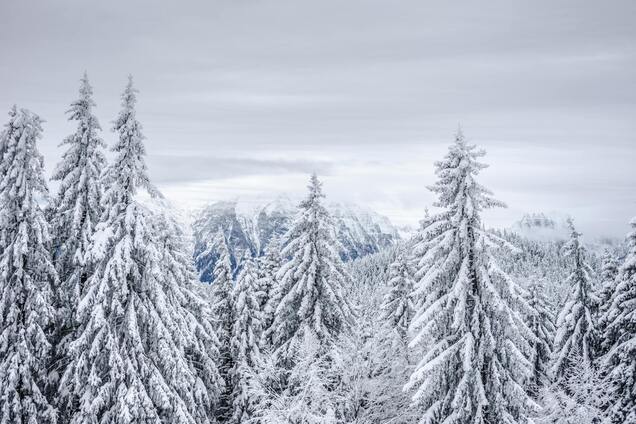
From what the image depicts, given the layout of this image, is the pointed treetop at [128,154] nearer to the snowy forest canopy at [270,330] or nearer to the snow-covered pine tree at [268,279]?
the snowy forest canopy at [270,330]

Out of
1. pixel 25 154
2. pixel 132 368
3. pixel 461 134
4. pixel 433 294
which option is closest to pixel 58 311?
pixel 132 368

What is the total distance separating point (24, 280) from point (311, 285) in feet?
42.6

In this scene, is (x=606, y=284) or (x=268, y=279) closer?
(x=606, y=284)

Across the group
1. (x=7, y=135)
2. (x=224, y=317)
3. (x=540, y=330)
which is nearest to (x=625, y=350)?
(x=540, y=330)

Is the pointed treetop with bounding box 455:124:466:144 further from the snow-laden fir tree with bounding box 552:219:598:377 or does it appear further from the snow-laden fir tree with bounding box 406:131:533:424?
the snow-laden fir tree with bounding box 552:219:598:377

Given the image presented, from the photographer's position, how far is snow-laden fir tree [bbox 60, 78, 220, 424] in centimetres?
1945

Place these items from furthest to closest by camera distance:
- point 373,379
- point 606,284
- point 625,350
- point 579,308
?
1. point 606,284
2. point 579,308
3. point 625,350
4. point 373,379

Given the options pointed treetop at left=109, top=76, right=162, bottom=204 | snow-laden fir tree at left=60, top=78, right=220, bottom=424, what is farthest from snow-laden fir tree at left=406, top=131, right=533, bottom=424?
pointed treetop at left=109, top=76, right=162, bottom=204

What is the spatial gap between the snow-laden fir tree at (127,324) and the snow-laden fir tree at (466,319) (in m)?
10.2

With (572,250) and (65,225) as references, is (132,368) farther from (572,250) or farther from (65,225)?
Result: (572,250)

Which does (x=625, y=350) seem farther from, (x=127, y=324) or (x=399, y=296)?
(x=127, y=324)

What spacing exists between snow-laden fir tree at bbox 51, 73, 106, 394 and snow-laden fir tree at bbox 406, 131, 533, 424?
1499 cm

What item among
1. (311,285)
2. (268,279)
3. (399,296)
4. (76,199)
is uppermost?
(76,199)

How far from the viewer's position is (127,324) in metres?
20.3
